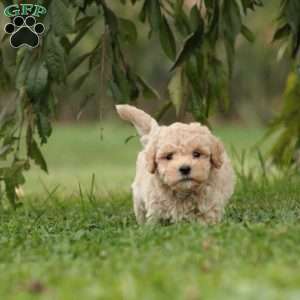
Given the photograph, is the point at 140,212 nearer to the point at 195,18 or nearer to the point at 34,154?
the point at 34,154

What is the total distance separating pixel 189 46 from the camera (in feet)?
20.1

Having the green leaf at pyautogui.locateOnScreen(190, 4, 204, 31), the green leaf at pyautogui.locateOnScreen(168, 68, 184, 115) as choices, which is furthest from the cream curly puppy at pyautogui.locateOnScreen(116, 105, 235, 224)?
the green leaf at pyautogui.locateOnScreen(190, 4, 204, 31)

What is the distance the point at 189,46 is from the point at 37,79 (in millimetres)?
889

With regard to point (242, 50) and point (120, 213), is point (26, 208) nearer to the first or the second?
point (120, 213)

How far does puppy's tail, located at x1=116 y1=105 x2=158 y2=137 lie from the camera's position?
19.6ft

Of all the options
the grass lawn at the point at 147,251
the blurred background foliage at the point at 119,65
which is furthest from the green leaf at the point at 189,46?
the grass lawn at the point at 147,251

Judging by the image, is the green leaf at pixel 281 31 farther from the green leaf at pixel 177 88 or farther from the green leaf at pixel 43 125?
the green leaf at pixel 43 125

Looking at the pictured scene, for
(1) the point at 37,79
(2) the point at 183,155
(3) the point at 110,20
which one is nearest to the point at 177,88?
(3) the point at 110,20

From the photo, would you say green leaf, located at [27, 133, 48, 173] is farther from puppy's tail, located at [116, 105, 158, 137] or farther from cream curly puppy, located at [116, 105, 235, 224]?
cream curly puppy, located at [116, 105, 235, 224]

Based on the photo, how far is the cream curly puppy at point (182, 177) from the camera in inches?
206

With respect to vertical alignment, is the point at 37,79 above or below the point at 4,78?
above

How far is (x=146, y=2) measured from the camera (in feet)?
21.9
